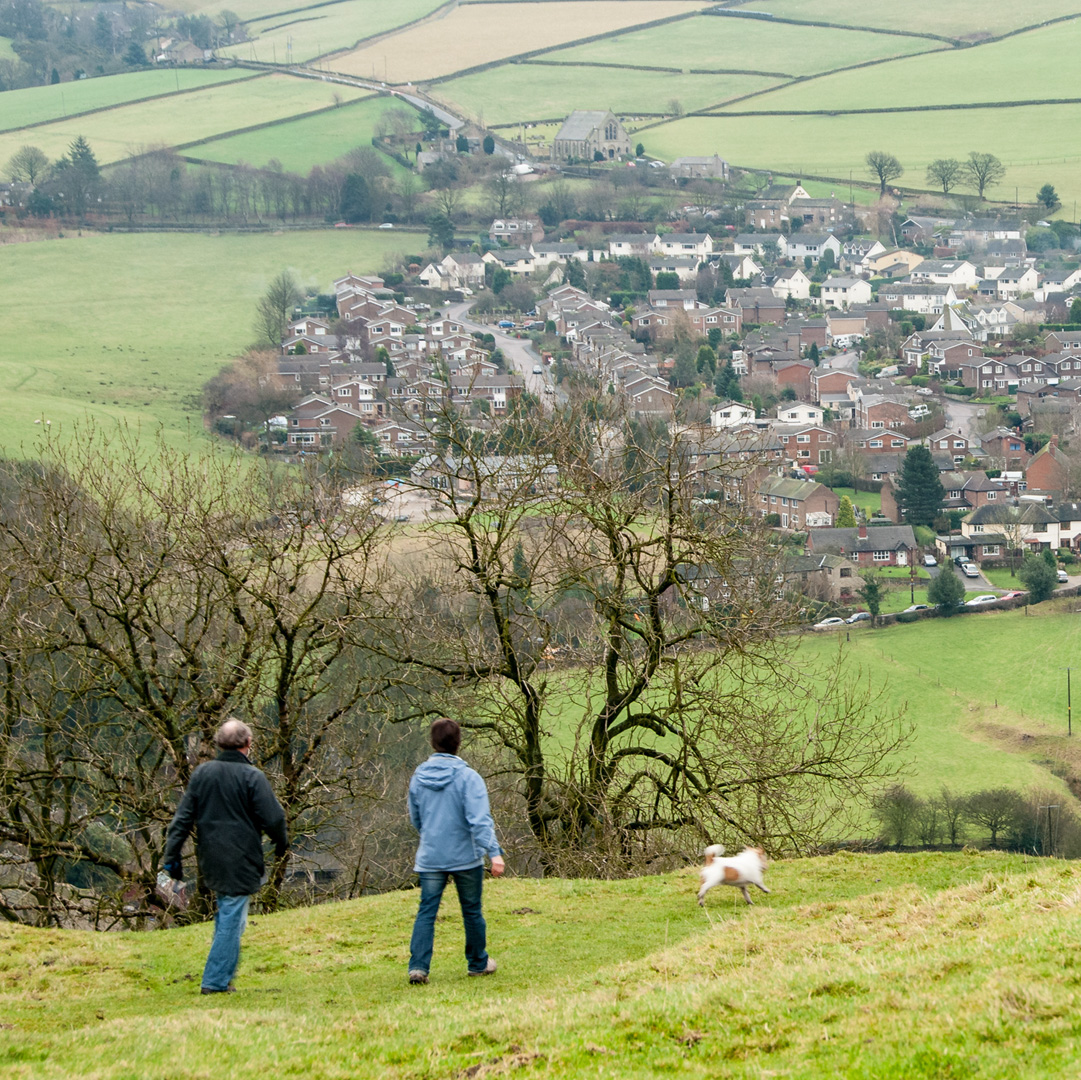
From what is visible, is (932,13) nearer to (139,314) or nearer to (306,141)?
(306,141)

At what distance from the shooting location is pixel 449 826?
23.7 feet

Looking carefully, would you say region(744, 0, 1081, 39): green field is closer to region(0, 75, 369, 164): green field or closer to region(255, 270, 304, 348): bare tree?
region(0, 75, 369, 164): green field

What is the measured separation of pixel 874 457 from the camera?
3056 inches

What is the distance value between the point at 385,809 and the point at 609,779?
8514mm

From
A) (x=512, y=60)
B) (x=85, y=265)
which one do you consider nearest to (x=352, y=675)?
(x=85, y=265)

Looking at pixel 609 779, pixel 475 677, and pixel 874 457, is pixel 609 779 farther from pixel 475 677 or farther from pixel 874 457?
pixel 874 457

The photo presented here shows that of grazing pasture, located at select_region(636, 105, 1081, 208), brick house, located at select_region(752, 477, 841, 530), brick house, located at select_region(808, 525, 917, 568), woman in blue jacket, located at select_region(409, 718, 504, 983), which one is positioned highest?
grazing pasture, located at select_region(636, 105, 1081, 208)

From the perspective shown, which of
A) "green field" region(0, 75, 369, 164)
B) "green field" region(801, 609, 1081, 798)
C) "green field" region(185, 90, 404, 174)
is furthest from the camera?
"green field" region(0, 75, 369, 164)

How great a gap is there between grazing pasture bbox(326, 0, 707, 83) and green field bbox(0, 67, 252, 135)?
17.7 metres

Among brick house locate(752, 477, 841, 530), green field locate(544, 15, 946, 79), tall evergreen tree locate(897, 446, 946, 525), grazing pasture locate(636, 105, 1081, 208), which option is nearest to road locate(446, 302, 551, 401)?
brick house locate(752, 477, 841, 530)

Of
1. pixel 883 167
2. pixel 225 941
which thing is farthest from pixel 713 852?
pixel 883 167

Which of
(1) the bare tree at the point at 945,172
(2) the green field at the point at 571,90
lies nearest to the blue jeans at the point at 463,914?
(1) the bare tree at the point at 945,172

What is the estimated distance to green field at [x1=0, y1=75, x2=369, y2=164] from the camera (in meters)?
129

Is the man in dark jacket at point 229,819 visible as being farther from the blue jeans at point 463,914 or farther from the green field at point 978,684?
the green field at point 978,684
